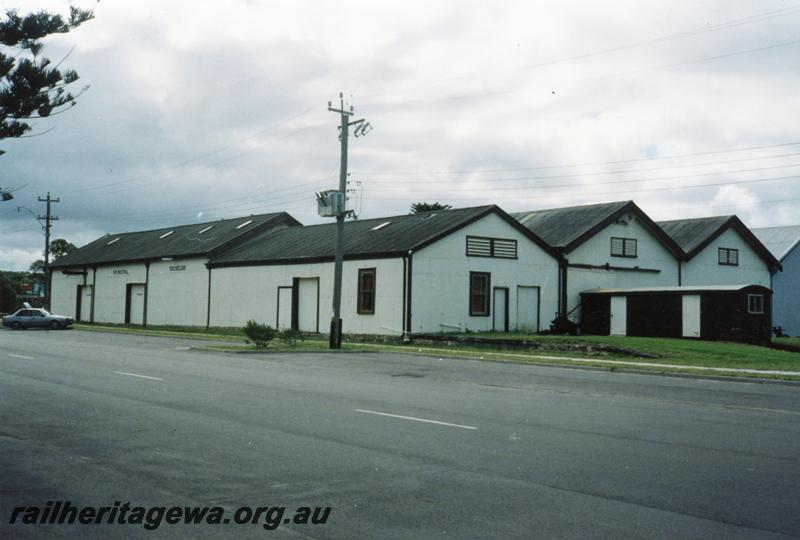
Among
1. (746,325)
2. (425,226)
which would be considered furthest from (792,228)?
(425,226)

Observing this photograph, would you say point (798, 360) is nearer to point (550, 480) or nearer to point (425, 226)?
point (425, 226)

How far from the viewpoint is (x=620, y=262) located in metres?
44.7

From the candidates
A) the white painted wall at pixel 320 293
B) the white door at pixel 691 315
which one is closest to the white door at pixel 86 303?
the white painted wall at pixel 320 293

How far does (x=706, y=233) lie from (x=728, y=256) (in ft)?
6.47

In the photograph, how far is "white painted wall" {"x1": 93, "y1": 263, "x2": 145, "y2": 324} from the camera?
5606cm

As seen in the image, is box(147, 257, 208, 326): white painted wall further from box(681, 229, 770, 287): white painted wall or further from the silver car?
box(681, 229, 770, 287): white painted wall


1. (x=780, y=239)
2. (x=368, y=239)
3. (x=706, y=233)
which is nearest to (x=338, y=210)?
(x=368, y=239)

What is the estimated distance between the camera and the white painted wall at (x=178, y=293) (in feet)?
160

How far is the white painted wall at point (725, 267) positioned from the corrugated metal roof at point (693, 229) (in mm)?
668

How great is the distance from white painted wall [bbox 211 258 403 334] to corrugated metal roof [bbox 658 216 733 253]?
68.0 feet

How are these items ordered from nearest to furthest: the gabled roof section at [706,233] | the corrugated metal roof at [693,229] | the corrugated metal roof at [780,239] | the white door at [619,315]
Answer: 1. the white door at [619,315]
2. the gabled roof section at [706,233]
3. the corrugated metal roof at [693,229]
4. the corrugated metal roof at [780,239]

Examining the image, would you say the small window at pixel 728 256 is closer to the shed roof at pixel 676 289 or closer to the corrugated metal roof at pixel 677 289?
the corrugated metal roof at pixel 677 289

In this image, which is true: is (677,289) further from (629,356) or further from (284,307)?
(284,307)

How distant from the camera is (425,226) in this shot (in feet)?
128
